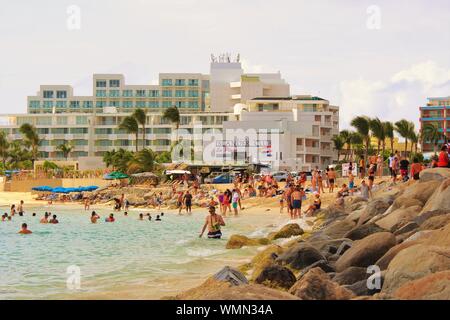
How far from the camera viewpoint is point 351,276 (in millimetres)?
12227

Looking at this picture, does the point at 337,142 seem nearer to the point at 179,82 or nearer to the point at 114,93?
the point at 179,82

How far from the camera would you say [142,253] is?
2395 centimetres

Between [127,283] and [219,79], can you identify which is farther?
[219,79]

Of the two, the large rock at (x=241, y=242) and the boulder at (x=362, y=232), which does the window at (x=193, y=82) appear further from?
the boulder at (x=362, y=232)

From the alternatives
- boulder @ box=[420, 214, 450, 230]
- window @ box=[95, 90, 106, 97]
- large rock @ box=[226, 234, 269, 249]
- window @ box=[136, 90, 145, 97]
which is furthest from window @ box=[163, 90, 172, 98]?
boulder @ box=[420, 214, 450, 230]

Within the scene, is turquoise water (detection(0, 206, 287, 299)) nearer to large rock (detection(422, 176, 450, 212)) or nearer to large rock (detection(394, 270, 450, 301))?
large rock (detection(422, 176, 450, 212))

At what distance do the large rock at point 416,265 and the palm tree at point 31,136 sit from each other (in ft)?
326

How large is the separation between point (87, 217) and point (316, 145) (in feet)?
154

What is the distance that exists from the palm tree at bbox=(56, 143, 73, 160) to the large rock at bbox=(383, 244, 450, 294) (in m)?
102

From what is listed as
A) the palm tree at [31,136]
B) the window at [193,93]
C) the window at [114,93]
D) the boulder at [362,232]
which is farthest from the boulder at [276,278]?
the window at [114,93]

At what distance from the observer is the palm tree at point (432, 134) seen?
105938 mm

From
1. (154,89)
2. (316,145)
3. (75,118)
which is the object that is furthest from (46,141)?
(316,145)

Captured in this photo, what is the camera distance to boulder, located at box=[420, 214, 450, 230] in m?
14.8
